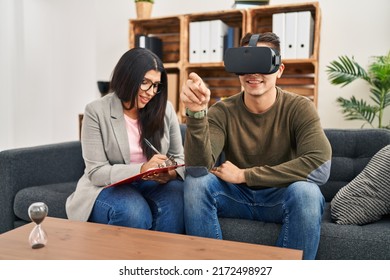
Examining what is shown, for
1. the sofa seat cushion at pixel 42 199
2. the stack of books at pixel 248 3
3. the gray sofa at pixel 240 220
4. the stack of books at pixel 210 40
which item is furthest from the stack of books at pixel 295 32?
the sofa seat cushion at pixel 42 199

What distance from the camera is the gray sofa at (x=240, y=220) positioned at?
1.24 meters

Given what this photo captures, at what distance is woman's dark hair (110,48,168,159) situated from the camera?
1.45 meters

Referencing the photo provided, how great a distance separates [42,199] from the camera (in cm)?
165

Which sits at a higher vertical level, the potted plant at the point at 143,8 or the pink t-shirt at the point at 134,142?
the potted plant at the point at 143,8

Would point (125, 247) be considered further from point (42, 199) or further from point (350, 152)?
point (350, 152)

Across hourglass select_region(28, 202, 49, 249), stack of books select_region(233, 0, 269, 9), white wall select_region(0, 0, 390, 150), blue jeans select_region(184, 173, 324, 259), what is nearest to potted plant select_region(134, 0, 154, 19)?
white wall select_region(0, 0, 390, 150)

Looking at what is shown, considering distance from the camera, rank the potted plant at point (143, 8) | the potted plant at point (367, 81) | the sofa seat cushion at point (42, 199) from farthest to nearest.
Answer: the potted plant at point (143, 8), the potted plant at point (367, 81), the sofa seat cushion at point (42, 199)

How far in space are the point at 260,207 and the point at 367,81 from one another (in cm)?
143

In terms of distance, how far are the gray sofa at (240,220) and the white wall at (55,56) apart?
1.34m

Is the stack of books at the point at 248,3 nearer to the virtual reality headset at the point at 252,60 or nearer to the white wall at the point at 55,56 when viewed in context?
the white wall at the point at 55,56

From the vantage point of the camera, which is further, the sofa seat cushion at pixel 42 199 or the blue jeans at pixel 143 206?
the sofa seat cushion at pixel 42 199
